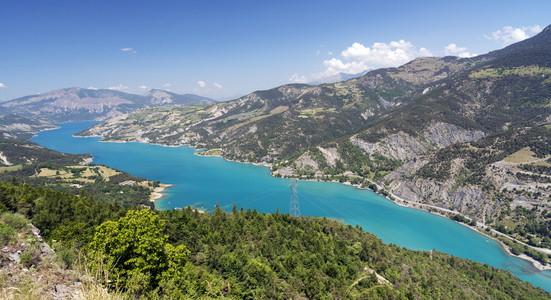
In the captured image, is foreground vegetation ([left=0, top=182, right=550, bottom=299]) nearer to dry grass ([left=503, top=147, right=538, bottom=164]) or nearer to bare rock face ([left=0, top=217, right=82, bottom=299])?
bare rock face ([left=0, top=217, right=82, bottom=299])

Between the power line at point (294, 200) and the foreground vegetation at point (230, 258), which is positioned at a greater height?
the foreground vegetation at point (230, 258)

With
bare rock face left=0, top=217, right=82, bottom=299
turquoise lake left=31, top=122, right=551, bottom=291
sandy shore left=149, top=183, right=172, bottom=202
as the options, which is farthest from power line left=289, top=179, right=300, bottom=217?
bare rock face left=0, top=217, right=82, bottom=299

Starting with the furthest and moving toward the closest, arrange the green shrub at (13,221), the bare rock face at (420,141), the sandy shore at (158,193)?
the bare rock face at (420,141)
the sandy shore at (158,193)
the green shrub at (13,221)

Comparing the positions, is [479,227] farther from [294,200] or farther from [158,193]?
[158,193]

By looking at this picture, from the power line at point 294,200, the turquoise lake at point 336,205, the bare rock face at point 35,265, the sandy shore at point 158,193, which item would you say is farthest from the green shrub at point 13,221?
the sandy shore at point 158,193

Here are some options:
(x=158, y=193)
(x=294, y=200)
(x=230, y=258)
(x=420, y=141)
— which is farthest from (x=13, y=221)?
(x=420, y=141)

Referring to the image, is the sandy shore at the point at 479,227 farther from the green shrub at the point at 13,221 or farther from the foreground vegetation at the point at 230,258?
the green shrub at the point at 13,221
